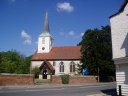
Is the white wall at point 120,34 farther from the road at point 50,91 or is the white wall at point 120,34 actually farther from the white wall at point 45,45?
the white wall at point 45,45

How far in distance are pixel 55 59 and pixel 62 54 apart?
108 inches

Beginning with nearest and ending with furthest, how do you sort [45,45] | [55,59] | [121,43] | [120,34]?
[121,43] → [120,34] → [55,59] → [45,45]

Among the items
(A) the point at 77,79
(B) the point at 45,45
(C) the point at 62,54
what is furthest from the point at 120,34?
(B) the point at 45,45

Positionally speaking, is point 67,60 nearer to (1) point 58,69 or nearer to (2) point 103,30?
(1) point 58,69

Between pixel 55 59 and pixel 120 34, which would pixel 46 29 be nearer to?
pixel 55 59

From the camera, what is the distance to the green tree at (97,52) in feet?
167

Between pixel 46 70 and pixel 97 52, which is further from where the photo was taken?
pixel 46 70

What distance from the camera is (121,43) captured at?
61.1 feet

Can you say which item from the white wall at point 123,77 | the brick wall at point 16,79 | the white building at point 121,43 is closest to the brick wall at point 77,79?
the brick wall at point 16,79

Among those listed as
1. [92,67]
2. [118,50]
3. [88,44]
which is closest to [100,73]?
[92,67]

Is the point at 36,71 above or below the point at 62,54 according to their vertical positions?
below

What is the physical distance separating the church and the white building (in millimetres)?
51124

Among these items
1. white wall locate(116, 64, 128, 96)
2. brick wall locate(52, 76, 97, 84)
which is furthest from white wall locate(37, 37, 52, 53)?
white wall locate(116, 64, 128, 96)

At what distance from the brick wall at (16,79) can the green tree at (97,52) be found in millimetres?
16679
